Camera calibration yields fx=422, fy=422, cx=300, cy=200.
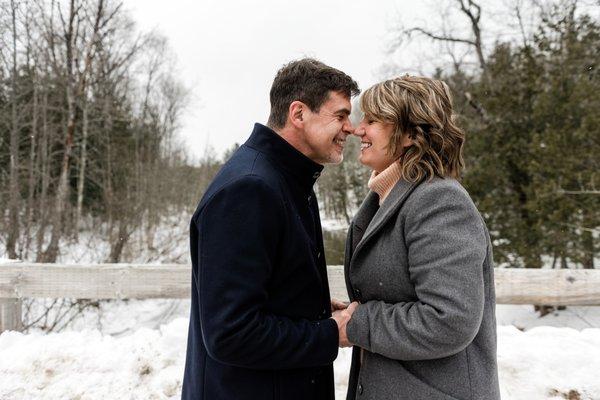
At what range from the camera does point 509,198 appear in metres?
9.77

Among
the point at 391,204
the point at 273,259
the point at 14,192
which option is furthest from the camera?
the point at 14,192

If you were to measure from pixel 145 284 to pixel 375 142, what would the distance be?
2.61 metres

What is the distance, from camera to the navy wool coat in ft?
4.38

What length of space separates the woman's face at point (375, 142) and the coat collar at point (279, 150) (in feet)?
0.77

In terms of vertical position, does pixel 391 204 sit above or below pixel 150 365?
above

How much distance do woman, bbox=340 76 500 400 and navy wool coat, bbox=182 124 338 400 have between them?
7.1 inches

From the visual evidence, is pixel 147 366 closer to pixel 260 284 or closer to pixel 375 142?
pixel 260 284

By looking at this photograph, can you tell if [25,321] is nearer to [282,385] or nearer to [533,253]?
[282,385]

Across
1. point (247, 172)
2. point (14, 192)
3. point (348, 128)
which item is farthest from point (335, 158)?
point (14, 192)

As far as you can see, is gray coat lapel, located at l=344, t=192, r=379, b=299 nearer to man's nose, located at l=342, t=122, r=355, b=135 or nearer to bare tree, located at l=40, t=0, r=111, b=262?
man's nose, located at l=342, t=122, r=355, b=135

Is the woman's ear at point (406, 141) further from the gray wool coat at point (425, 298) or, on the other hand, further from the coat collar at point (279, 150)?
the coat collar at point (279, 150)

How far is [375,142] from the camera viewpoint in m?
1.64

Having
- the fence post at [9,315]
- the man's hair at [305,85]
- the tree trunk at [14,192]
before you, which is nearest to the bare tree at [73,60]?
the tree trunk at [14,192]

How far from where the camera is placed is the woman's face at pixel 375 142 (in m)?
1.61
